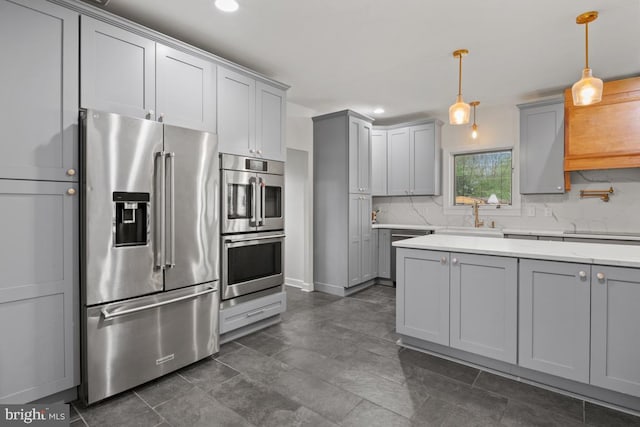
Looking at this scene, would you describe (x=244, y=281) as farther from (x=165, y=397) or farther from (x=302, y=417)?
(x=302, y=417)

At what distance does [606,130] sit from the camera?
3.70 meters

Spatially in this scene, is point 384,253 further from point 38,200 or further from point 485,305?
point 38,200

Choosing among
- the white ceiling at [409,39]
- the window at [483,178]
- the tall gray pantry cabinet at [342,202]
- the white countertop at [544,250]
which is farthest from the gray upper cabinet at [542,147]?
the tall gray pantry cabinet at [342,202]

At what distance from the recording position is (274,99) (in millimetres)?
3451

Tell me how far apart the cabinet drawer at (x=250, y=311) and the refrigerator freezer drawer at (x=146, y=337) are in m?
0.19

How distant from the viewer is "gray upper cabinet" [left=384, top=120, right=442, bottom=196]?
5.04 meters

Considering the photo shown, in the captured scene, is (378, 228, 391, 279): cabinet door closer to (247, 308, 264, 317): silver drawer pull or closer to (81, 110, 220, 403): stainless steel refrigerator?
(247, 308, 264, 317): silver drawer pull

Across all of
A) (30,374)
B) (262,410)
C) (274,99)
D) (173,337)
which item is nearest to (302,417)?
(262,410)

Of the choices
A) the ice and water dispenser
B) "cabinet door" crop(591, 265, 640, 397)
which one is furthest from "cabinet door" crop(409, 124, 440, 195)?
the ice and water dispenser

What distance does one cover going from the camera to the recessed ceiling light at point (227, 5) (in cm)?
235

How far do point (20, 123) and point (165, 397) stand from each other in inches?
74.8

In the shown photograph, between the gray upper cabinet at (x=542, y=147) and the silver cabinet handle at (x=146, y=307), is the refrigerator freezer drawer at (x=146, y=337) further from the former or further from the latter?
the gray upper cabinet at (x=542, y=147)

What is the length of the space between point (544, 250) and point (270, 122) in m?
2.68

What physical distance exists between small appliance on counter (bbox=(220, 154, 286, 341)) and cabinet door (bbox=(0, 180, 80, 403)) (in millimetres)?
1099
